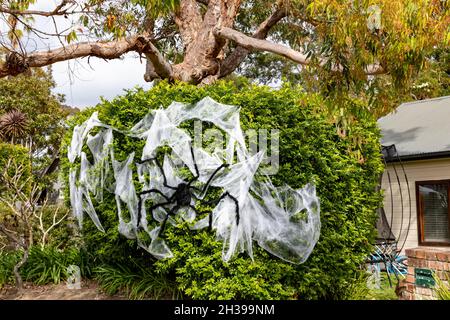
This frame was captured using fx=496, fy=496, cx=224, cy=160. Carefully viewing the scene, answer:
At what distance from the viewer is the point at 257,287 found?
5895 millimetres

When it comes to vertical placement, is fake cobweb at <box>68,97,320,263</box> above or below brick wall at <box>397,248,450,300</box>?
above

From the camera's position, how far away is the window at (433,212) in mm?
11258

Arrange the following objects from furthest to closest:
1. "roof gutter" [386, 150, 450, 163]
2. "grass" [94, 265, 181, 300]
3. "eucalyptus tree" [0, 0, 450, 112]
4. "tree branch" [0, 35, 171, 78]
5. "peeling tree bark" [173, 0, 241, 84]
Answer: "peeling tree bark" [173, 0, 241, 84] < "roof gutter" [386, 150, 450, 163] < "tree branch" [0, 35, 171, 78] < "grass" [94, 265, 181, 300] < "eucalyptus tree" [0, 0, 450, 112]

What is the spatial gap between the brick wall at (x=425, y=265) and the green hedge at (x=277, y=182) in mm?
1050

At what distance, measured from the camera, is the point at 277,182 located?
641cm

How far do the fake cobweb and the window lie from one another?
19.8 feet

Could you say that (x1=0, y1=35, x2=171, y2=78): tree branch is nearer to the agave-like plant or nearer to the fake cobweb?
the fake cobweb

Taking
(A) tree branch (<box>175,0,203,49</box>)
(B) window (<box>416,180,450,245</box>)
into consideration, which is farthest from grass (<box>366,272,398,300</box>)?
(A) tree branch (<box>175,0,203,49</box>)

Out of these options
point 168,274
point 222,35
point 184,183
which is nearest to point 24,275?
point 168,274

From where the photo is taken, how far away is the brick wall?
5641 mm

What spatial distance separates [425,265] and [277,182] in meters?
2.03

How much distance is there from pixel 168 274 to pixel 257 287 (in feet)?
4.93

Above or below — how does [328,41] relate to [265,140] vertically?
above
